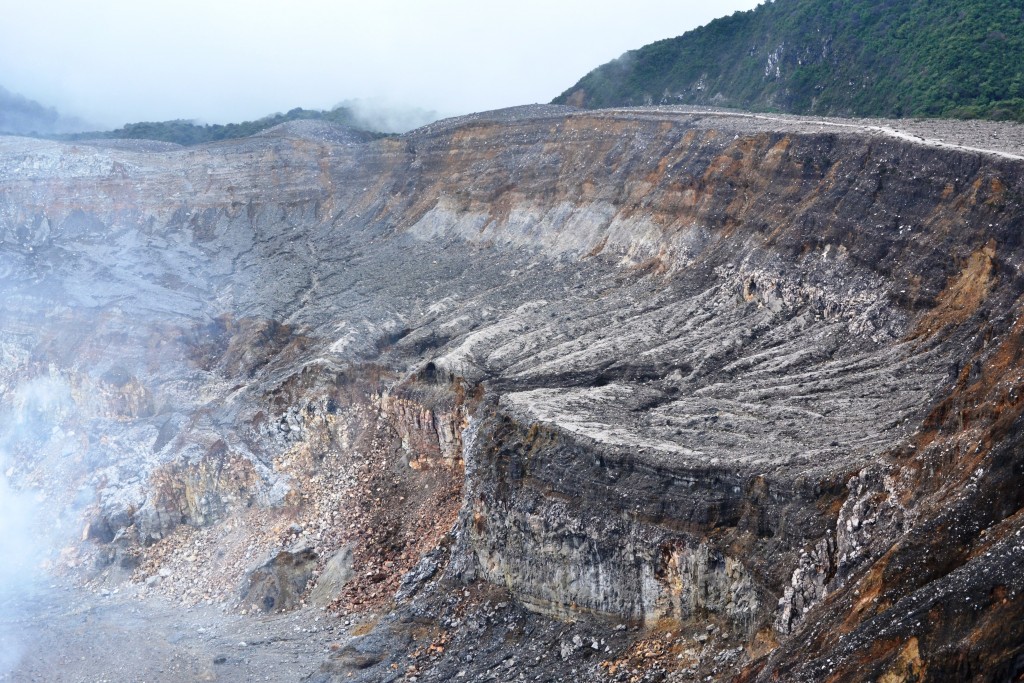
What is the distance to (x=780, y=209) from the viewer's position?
126 feet

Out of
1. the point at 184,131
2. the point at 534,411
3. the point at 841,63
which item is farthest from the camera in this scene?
the point at 184,131

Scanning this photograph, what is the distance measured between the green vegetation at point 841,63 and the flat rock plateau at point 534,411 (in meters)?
10.5

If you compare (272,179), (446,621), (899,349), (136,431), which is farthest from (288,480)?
(272,179)

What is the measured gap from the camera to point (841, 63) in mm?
63656

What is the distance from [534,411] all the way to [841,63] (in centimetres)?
4366

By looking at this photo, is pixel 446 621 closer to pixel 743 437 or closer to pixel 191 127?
pixel 743 437

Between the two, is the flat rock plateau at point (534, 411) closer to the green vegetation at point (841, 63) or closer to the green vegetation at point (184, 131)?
the green vegetation at point (841, 63)

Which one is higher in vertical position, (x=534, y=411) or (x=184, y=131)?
(x=184, y=131)

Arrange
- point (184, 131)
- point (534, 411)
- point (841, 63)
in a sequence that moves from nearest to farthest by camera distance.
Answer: point (534, 411) < point (841, 63) < point (184, 131)

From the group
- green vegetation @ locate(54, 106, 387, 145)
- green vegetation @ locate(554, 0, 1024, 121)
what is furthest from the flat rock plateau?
green vegetation @ locate(54, 106, 387, 145)

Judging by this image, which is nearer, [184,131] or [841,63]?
[841,63]

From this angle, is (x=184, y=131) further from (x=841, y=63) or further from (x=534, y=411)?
(x=534, y=411)

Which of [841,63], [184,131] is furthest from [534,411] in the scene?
[184,131]

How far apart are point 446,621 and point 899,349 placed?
14068 mm
